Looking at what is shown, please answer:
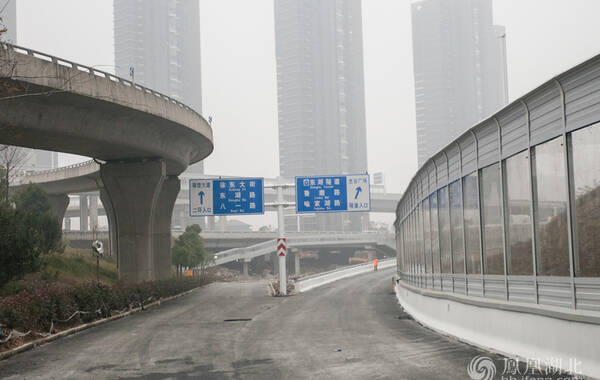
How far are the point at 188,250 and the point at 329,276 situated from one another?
15.1 m

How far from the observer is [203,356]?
16.1 m

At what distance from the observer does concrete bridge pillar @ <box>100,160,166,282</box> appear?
40.2 metres

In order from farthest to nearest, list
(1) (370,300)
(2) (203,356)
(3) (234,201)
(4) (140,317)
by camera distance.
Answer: (3) (234,201)
(1) (370,300)
(4) (140,317)
(2) (203,356)

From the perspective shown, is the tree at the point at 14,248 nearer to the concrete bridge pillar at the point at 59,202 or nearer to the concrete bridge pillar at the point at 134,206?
the concrete bridge pillar at the point at 134,206

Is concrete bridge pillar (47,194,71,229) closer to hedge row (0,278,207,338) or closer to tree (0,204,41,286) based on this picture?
hedge row (0,278,207,338)

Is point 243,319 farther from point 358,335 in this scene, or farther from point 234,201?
point 234,201

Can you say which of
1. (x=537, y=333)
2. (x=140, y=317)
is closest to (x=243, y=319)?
(x=140, y=317)

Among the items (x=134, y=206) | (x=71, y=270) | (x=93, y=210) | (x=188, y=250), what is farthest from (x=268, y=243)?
(x=134, y=206)

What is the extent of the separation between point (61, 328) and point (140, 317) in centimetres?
559

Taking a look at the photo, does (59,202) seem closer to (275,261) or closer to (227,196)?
(275,261)

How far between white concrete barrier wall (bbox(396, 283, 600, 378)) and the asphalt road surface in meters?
0.42

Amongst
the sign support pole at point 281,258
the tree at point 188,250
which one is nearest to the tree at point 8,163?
the tree at point 188,250

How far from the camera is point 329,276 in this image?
189ft

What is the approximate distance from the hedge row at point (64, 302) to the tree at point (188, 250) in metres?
25.9
